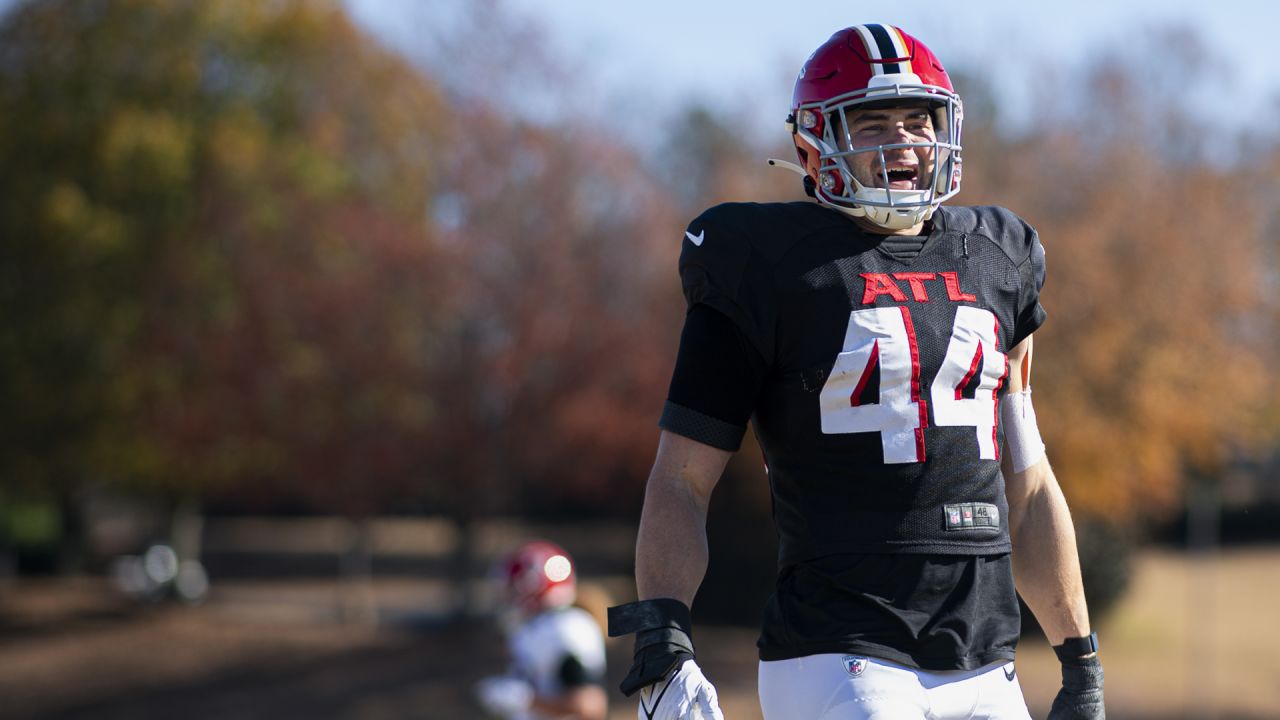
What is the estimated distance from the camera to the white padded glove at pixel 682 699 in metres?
2.60

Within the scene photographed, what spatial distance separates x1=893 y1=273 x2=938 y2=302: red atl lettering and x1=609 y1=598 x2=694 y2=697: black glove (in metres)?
0.77

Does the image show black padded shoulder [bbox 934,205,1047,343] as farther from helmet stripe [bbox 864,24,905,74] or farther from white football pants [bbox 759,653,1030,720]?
white football pants [bbox 759,653,1030,720]

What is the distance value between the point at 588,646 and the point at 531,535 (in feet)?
90.9

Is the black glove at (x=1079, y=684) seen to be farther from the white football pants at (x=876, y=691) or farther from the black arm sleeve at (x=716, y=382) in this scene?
the black arm sleeve at (x=716, y=382)

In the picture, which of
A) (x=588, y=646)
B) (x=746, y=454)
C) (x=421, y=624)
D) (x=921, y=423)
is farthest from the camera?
(x=421, y=624)

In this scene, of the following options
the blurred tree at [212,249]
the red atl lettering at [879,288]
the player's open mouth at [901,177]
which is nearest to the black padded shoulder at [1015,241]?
the player's open mouth at [901,177]

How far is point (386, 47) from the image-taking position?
22.8 meters

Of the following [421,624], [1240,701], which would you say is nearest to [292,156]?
[421,624]

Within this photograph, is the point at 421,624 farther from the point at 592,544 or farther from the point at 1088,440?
the point at 592,544

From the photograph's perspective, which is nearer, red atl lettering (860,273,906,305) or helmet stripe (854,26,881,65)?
red atl lettering (860,273,906,305)

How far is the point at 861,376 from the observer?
281cm

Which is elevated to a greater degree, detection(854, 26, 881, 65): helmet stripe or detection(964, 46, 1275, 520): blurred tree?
detection(964, 46, 1275, 520): blurred tree

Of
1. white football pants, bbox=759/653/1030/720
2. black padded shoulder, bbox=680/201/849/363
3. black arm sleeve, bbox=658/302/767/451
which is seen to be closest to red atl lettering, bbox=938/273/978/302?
black padded shoulder, bbox=680/201/849/363

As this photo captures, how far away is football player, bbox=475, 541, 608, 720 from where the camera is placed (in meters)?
8.05
